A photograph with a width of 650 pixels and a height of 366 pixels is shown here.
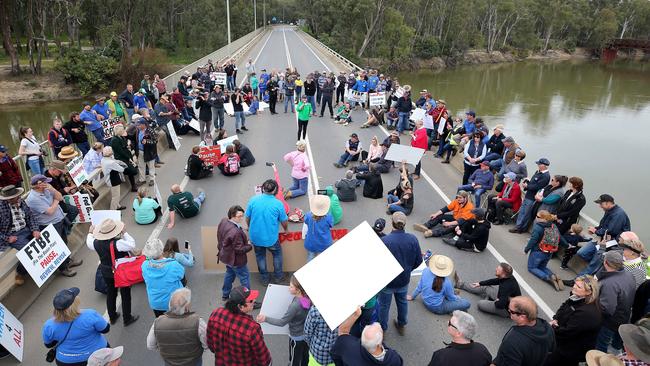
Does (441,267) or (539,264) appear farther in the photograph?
(539,264)

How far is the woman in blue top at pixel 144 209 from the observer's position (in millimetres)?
9031

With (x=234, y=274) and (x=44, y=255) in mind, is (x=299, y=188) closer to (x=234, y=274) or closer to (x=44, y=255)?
(x=234, y=274)

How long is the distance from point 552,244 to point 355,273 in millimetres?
4857

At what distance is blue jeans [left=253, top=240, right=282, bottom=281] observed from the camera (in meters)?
6.83

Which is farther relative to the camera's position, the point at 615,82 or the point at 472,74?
the point at 472,74

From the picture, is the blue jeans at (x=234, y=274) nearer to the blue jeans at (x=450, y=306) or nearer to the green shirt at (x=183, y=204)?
the blue jeans at (x=450, y=306)

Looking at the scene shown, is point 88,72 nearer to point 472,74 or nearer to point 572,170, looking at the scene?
point 572,170

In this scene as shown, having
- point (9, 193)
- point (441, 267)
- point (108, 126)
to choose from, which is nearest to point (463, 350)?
point (441, 267)

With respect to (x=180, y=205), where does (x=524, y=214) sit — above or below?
above

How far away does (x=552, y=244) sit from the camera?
7.46 metres

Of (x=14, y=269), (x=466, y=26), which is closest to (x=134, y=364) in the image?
(x=14, y=269)

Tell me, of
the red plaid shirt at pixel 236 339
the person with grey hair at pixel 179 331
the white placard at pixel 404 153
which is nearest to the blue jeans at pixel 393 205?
the white placard at pixel 404 153

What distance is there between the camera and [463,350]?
3.89 meters

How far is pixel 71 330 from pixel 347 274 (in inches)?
116
